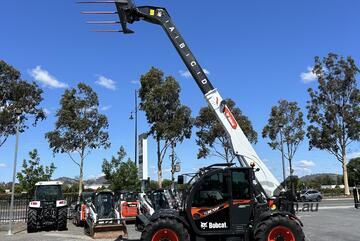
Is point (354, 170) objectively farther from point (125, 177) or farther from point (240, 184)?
point (240, 184)

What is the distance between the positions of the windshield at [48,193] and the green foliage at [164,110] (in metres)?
18.0

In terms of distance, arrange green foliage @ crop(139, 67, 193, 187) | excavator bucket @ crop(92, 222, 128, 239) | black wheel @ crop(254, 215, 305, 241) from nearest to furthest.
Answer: black wheel @ crop(254, 215, 305, 241) < excavator bucket @ crop(92, 222, 128, 239) < green foliage @ crop(139, 67, 193, 187)

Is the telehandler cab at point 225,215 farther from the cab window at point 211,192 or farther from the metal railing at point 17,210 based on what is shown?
the metal railing at point 17,210

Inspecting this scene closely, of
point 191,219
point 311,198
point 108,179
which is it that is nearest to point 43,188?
point 191,219

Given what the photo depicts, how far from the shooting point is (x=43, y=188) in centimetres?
2111

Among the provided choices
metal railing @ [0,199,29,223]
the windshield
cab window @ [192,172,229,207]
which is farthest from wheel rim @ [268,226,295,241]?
metal railing @ [0,199,29,223]

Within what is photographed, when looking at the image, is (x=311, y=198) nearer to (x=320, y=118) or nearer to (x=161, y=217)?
(x=320, y=118)

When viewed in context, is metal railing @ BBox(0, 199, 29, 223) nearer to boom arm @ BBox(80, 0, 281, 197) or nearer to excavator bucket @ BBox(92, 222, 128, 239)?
excavator bucket @ BBox(92, 222, 128, 239)

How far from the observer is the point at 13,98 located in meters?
37.5

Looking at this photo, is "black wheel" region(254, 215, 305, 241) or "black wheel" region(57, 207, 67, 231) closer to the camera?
"black wheel" region(254, 215, 305, 241)

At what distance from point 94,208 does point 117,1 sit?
8910 mm

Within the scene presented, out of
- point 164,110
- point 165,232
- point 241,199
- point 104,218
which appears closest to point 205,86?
point 241,199

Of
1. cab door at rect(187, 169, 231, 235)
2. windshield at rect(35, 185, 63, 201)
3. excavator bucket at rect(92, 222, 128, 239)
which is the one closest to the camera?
cab door at rect(187, 169, 231, 235)

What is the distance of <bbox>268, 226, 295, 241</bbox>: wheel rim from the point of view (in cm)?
1036
